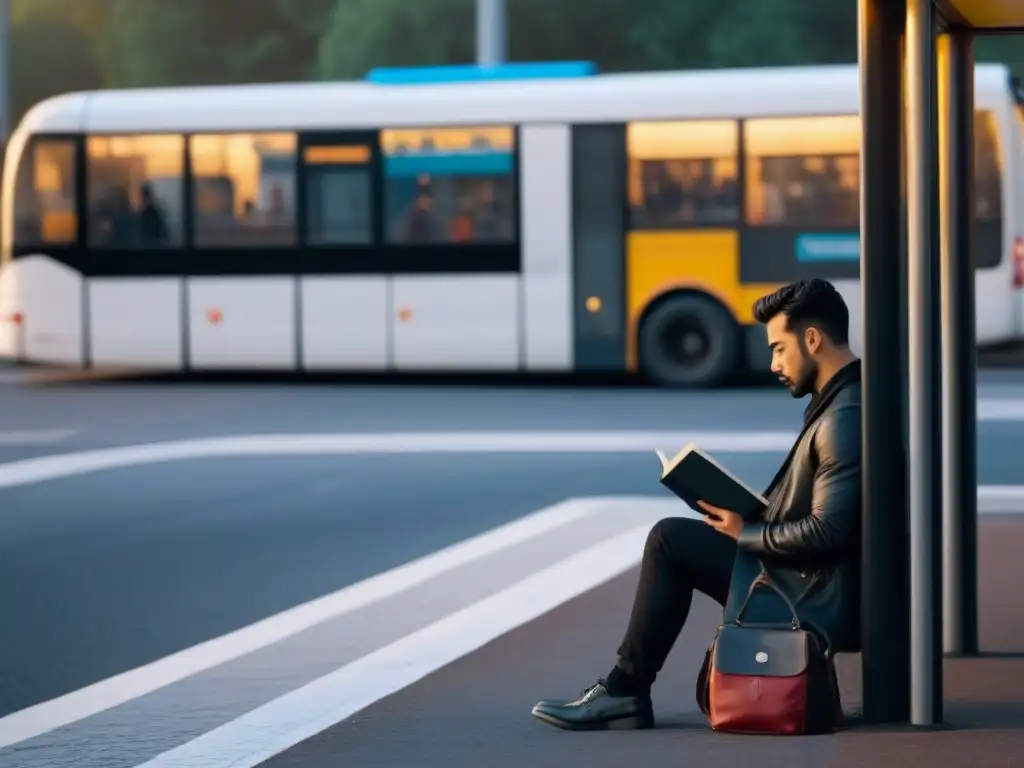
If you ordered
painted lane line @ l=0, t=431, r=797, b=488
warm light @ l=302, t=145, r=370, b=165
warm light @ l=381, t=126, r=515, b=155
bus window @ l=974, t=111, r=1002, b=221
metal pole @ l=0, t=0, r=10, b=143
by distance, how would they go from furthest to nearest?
metal pole @ l=0, t=0, r=10, b=143 < warm light @ l=302, t=145, r=370, b=165 < warm light @ l=381, t=126, r=515, b=155 < bus window @ l=974, t=111, r=1002, b=221 < painted lane line @ l=0, t=431, r=797, b=488

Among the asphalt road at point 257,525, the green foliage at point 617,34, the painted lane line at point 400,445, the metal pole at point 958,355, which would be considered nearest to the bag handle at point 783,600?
the asphalt road at point 257,525

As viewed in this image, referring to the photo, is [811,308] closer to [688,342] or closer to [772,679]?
[772,679]

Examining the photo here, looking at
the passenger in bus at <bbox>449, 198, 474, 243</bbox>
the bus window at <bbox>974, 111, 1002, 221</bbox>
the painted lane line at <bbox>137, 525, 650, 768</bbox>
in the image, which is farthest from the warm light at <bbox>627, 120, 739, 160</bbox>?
the painted lane line at <bbox>137, 525, 650, 768</bbox>

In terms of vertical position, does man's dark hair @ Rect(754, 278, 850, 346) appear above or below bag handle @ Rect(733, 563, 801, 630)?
above

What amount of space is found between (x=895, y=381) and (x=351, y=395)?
15.6 meters

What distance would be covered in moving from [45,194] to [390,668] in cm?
1684

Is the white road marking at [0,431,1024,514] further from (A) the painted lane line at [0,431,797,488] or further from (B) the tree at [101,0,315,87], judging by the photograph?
(B) the tree at [101,0,315,87]

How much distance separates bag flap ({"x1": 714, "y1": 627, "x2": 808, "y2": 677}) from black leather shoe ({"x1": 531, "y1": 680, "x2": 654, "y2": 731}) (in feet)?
1.23

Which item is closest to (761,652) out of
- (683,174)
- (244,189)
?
(683,174)

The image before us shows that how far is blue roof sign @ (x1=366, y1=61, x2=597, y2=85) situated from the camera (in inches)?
888

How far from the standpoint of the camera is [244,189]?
23359 mm

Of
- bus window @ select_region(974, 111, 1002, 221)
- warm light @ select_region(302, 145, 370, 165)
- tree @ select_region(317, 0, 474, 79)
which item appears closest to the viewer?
bus window @ select_region(974, 111, 1002, 221)

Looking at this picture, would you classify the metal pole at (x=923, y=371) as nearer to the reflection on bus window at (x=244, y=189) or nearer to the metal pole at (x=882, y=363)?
the metal pole at (x=882, y=363)

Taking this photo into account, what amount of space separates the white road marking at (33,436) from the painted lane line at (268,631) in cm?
560
